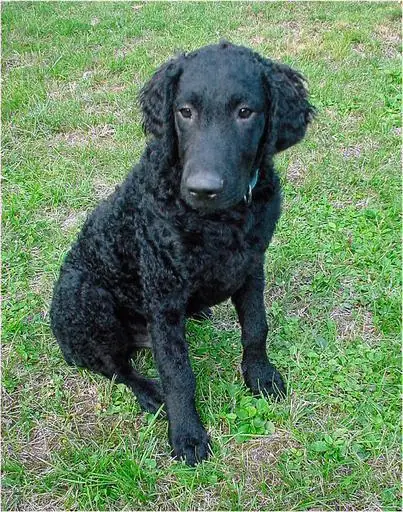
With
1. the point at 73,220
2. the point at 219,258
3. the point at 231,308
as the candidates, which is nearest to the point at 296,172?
the point at 231,308

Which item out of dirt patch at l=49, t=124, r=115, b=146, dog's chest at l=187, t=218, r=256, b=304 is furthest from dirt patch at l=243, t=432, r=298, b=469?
dirt patch at l=49, t=124, r=115, b=146

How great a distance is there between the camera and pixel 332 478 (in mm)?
2365

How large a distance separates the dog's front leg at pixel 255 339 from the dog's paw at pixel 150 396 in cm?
42

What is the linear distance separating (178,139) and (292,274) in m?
1.41

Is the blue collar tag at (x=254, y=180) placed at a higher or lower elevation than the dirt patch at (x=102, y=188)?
higher

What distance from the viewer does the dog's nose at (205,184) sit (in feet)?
6.64

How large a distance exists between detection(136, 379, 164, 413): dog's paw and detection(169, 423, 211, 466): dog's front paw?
0.18m

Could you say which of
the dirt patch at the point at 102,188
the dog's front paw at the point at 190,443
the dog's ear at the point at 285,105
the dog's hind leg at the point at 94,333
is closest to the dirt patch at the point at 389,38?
the dirt patch at the point at 102,188

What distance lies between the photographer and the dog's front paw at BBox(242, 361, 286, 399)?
277cm

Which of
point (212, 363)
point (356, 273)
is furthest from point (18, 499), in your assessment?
point (356, 273)

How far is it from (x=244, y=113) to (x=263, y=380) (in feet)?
4.16

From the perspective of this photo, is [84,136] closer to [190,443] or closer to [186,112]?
[186,112]

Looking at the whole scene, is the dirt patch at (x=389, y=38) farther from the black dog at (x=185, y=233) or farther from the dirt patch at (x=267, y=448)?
the dirt patch at (x=267, y=448)

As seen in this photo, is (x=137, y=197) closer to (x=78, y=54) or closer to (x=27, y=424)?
(x=27, y=424)
